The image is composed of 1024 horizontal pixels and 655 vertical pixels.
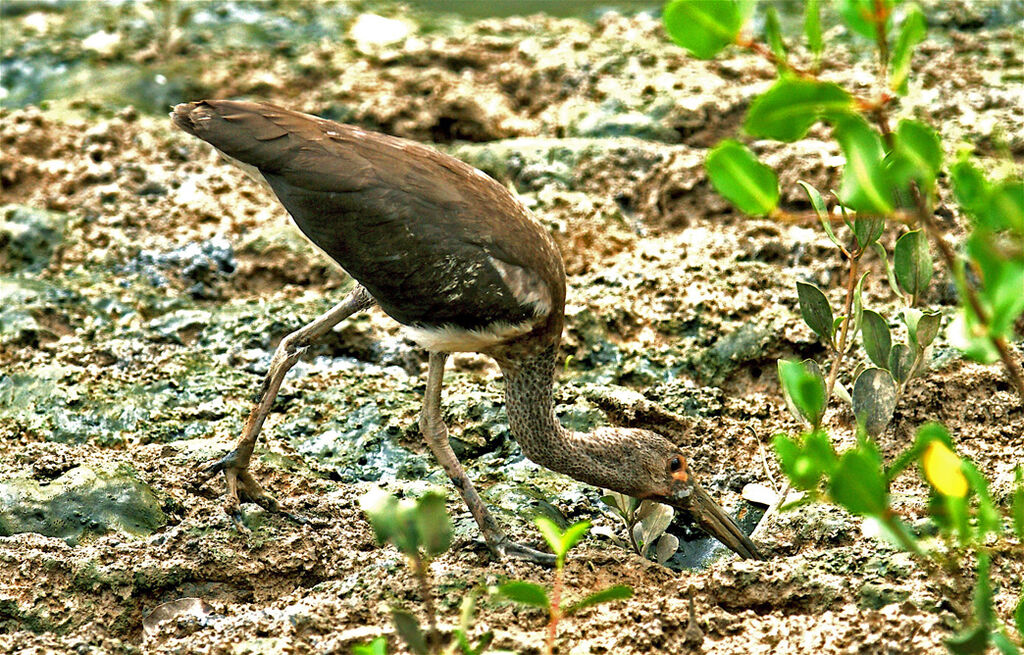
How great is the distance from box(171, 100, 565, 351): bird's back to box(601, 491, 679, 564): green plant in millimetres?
724

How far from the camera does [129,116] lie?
23.5 feet

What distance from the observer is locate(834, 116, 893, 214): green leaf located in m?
2.29

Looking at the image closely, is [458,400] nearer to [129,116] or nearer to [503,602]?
[503,602]

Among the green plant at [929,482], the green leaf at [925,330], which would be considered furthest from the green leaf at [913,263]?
the green plant at [929,482]

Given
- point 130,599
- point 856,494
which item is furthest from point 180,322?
point 856,494

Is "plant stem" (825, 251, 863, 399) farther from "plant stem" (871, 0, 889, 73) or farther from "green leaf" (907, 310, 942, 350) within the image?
"plant stem" (871, 0, 889, 73)

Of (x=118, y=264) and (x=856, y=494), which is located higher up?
(x=856, y=494)

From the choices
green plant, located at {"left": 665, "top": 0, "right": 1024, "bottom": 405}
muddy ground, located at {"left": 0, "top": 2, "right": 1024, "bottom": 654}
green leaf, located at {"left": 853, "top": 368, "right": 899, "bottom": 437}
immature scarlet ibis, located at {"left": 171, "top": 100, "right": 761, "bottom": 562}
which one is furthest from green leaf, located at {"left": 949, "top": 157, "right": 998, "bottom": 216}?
immature scarlet ibis, located at {"left": 171, "top": 100, "right": 761, "bottom": 562}

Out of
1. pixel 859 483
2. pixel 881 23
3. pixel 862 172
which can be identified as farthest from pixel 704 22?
pixel 859 483

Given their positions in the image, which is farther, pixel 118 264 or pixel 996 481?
pixel 118 264

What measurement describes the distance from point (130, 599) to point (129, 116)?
405cm

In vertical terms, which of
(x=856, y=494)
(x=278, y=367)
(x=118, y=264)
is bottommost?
(x=118, y=264)

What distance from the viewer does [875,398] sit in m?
4.27

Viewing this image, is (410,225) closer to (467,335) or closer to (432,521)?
(467,335)
